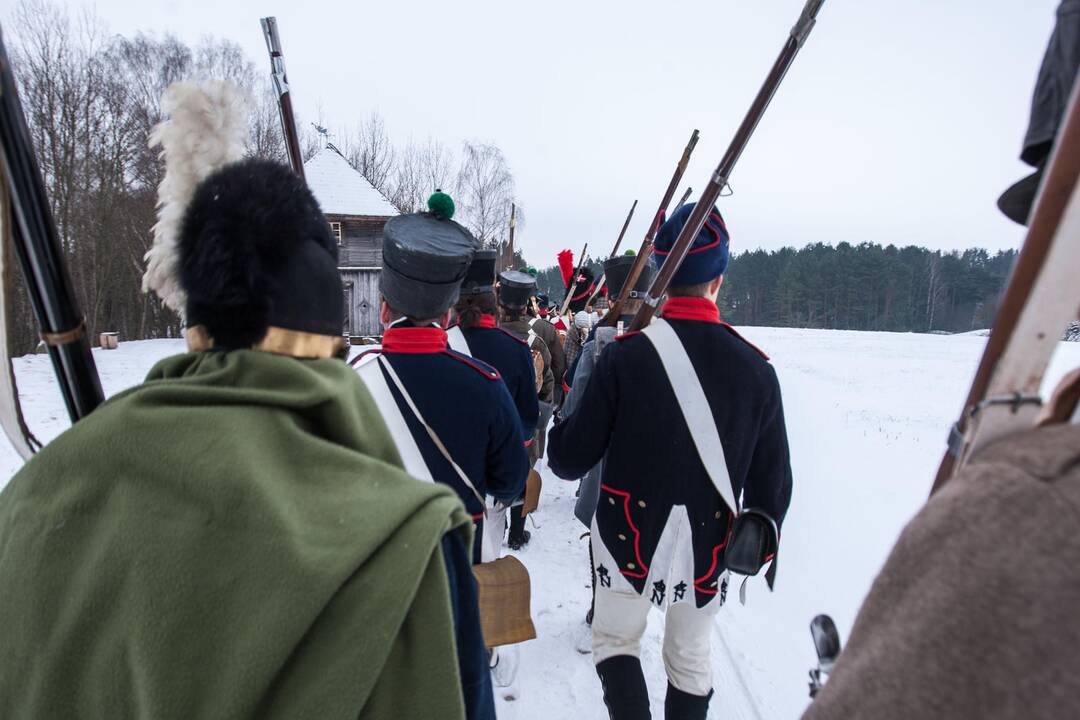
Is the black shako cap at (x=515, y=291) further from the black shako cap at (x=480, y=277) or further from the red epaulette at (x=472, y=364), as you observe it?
the red epaulette at (x=472, y=364)

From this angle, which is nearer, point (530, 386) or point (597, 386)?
point (597, 386)

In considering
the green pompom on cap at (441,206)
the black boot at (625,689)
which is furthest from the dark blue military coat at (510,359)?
the black boot at (625,689)

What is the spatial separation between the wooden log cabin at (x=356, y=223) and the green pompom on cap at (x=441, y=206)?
20.2m

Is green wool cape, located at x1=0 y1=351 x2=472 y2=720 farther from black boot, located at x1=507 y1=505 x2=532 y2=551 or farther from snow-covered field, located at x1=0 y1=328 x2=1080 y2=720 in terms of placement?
black boot, located at x1=507 y1=505 x2=532 y2=551

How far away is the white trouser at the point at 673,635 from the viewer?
2.36 m

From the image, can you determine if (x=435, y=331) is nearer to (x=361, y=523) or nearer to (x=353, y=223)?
(x=361, y=523)

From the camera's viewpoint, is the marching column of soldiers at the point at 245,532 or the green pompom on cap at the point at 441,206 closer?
the marching column of soldiers at the point at 245,532

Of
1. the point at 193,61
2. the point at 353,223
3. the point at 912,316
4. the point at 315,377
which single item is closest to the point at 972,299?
the point at 912,316

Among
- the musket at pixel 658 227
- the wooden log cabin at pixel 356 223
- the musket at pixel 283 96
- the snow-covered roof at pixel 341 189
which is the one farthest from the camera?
the wooden log cabin at pixel 356 223

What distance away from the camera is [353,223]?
74.0 feet

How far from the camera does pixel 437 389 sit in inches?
89.8

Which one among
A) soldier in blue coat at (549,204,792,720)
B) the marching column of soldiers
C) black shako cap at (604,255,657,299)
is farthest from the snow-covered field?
the marching column of soldiers

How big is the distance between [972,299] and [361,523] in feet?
231

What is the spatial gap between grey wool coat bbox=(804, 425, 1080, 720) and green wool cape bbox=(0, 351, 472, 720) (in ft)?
1.84
